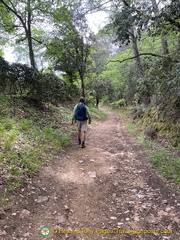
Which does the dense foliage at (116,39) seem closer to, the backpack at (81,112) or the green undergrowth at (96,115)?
the backpack at (81,112)

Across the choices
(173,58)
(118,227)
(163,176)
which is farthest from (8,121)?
(173,58)

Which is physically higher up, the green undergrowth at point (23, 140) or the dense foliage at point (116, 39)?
the dense foliage at point (116, 39)

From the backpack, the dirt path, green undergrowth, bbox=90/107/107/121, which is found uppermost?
the backpack

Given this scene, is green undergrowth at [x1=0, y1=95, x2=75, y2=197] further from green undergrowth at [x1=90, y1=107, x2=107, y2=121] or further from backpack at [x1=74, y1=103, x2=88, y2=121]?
green undergrowth at [x1=90, y1=107, x2=107, y2=121]

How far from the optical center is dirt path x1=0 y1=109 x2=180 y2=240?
8.23 feet

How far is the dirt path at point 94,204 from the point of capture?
2508 mm

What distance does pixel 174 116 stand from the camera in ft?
23.1

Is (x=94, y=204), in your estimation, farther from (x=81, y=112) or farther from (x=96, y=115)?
(x=96, y=115)

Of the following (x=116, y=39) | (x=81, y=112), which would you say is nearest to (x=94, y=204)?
(x=81, y=112)

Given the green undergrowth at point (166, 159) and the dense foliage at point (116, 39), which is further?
the dense foliage at point (116, 39)

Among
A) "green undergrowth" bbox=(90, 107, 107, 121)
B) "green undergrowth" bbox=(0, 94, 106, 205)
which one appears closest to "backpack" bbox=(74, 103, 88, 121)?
"green undergrowth" bbox=(0, 94, 106, 205)

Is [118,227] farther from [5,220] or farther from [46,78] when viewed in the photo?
[46,78]

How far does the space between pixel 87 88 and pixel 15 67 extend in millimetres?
14587

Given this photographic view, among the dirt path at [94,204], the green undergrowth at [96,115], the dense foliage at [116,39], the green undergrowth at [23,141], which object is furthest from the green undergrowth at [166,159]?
the green undergrowth at [96,115]
